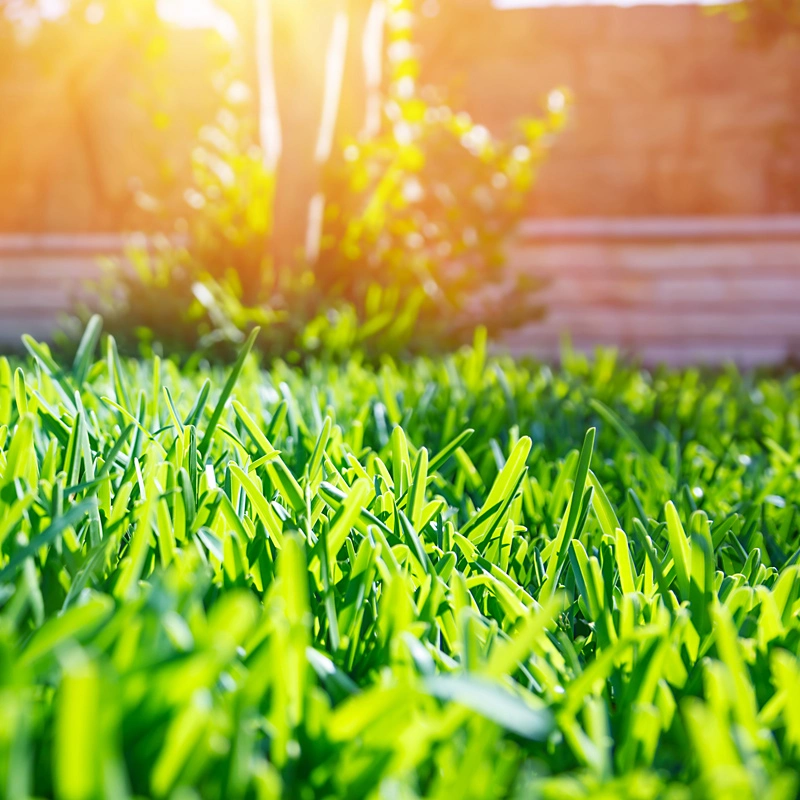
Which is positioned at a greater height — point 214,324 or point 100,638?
point 100,638

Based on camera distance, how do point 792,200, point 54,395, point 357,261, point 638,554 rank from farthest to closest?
point 792,200 < point 357,261 < point 54,395 < point 638,554

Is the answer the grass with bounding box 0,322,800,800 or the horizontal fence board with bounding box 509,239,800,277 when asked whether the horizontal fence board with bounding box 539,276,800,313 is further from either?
the grass with bounding box 0,322,800,800

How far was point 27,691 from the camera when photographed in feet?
1.49

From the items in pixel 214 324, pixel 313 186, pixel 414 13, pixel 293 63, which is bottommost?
pixel 214 324

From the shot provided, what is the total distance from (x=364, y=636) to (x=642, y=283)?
22.6ft

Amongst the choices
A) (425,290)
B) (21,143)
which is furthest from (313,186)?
(21,143)

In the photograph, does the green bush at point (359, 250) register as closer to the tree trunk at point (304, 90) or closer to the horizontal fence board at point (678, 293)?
the tree trunk at point (304, 90)

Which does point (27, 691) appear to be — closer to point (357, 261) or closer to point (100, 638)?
point (100, 638)

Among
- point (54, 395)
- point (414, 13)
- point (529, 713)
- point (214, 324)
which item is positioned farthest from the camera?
point (414, 13)

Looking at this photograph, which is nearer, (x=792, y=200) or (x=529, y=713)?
(x=529, y=713)

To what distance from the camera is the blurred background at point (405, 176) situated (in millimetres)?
4086

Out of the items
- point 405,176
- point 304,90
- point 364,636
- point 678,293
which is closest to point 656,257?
point 678,293

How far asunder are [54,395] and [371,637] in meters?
0.82

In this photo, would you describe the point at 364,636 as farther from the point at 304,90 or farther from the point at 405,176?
the point at 405,176
